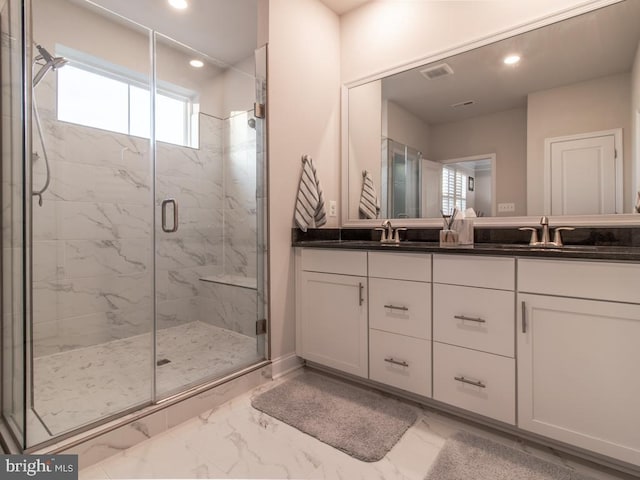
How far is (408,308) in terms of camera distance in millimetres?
1659

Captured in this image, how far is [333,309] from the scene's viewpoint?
1.96m

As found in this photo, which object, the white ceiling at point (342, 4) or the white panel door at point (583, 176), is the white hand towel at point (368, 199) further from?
the white ceiling at point (342, 4)

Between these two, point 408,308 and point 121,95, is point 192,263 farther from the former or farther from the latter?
point 408,308

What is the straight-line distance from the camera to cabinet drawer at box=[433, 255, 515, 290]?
1383 millimetres

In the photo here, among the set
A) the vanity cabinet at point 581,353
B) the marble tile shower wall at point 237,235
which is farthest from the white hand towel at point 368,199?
the vanity cabinet at point 581,353

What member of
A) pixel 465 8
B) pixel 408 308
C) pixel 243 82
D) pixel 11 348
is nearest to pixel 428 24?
pixel 465 8

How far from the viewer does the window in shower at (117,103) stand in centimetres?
229

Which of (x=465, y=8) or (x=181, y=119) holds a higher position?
(x=465, y=8)

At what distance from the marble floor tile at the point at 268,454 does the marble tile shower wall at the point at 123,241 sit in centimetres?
77

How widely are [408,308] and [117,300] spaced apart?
2165 millimetres

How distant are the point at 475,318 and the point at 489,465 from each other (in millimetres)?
565

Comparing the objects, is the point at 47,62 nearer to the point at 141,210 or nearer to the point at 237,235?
the point at 141,210

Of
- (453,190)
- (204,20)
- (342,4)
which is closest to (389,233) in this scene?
Result: (453,190)

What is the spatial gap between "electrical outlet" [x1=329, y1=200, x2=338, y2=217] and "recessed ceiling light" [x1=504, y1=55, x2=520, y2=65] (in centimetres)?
139
